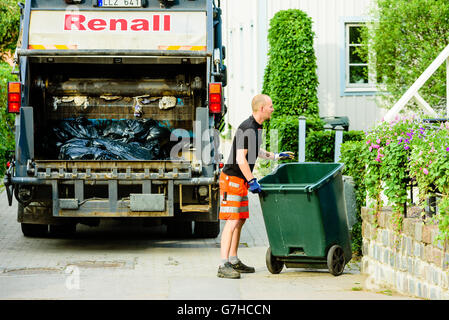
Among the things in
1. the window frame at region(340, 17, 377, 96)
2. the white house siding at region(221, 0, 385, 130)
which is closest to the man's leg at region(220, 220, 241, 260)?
the white house siding at region(221, 0, 385, 130)

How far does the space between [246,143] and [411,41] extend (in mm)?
7483

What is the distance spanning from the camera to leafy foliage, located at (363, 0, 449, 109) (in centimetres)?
1477

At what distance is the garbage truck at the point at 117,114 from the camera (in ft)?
32.6

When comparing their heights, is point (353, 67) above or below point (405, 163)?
above

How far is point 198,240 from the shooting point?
37.2ft

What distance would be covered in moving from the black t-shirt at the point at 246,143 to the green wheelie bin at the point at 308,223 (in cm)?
26

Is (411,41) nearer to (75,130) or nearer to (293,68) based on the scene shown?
(293,68)

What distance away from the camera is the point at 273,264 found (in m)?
8.61

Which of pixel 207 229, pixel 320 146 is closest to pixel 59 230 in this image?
pixel 207 229

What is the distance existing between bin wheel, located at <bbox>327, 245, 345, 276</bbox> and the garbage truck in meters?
2.11
